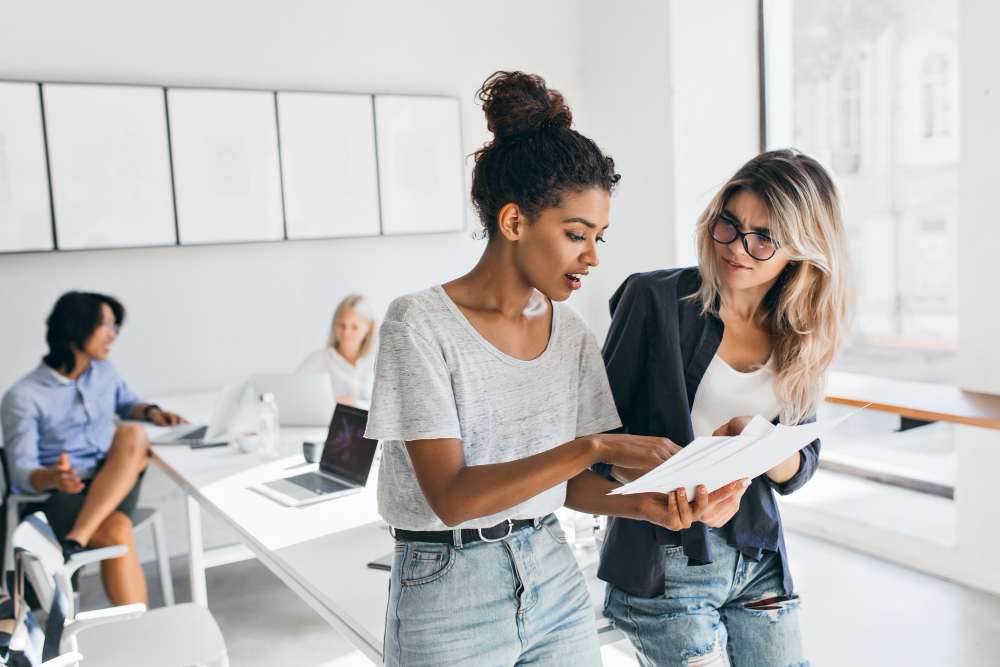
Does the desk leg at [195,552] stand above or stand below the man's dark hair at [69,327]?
below

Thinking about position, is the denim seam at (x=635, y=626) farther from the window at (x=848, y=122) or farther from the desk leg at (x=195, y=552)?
the window at (x=848, y=122)

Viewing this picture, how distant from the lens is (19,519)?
113 inches

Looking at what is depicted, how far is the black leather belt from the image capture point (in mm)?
1156

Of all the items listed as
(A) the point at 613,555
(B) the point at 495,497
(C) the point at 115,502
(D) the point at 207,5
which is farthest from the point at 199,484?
(D) the point at 207,5

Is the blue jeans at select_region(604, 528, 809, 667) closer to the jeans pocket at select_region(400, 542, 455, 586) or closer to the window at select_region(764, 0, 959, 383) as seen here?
the jeans pocket at select_region(400, 542, 455, 586)

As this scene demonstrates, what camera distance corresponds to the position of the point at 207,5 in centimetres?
373

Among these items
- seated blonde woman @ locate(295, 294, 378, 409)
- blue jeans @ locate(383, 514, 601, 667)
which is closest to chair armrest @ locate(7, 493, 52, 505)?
seated blonde woman @ locate(295, 294, 378, 409)

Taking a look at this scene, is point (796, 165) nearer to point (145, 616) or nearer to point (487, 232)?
point (487, 232)

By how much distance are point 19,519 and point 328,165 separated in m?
2.07

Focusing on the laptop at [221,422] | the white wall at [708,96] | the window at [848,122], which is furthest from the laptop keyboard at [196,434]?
the window at [848,122]

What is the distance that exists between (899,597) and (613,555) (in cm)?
220

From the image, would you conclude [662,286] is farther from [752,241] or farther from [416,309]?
[416,309]

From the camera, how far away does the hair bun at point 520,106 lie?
45.9 inches

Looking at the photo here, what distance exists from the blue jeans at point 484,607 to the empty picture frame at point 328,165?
3061 millimetres
